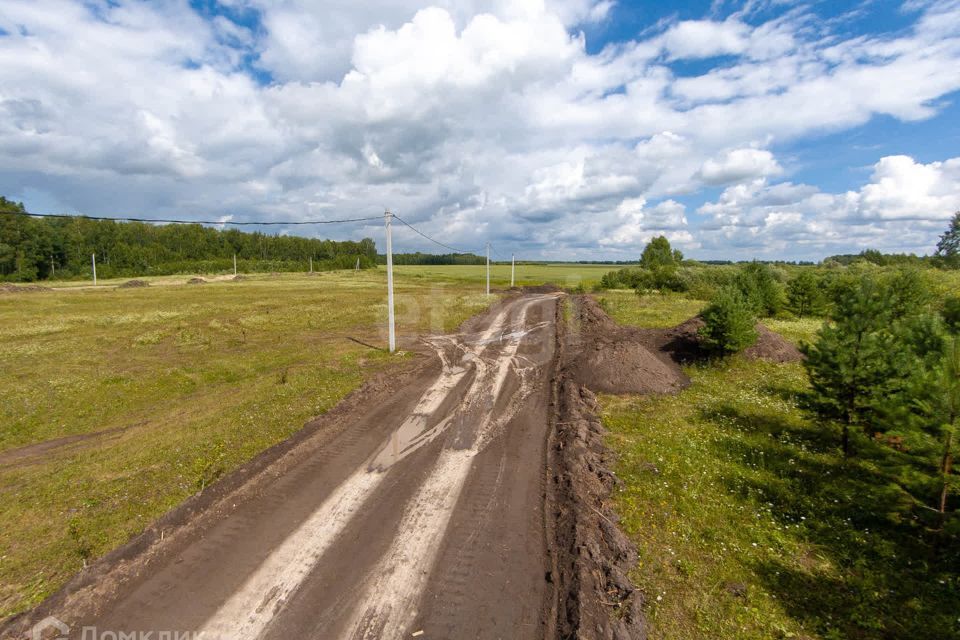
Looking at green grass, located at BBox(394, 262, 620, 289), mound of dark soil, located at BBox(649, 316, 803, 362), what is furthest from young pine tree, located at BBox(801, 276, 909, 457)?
green grass, located at BBox(394, 262, 620, 289)

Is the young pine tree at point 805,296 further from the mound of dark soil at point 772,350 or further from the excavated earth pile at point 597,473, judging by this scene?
the mound of dark soil at point 772,350

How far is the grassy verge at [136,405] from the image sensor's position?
7141 mm

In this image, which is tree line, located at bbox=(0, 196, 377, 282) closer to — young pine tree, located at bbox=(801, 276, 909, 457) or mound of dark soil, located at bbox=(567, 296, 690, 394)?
mound of dark soil, located at bbox=(567, 296, 690, 394)

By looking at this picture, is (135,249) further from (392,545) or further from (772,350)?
(772,350)

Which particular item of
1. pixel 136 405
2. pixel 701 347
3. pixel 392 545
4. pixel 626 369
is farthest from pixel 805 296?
pixel 136 405

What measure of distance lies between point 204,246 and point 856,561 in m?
148

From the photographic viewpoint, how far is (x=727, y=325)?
16250 millimetres

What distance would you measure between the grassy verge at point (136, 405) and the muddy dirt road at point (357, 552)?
108 centimetres

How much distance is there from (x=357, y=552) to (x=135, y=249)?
5211 inches

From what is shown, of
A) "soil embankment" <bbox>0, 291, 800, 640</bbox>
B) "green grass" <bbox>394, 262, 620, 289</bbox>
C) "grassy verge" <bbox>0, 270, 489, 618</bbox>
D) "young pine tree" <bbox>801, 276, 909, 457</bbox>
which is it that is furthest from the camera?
"green grass" <bbox>394, 262, 620, 289</bbox>

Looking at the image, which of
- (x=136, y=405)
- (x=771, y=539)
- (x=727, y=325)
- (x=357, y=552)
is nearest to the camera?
(x=357, y=552)

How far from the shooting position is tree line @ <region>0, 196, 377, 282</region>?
264ft

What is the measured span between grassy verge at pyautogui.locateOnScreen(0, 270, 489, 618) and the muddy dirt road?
1083 mm

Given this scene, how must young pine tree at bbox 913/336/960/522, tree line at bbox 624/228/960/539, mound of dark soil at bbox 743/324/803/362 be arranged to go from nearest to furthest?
young pine tree at bbox 913/336/960/522 < tree line at bbox 624/228/960/539 < mound of dark soil at bbox 743/324/803/362
